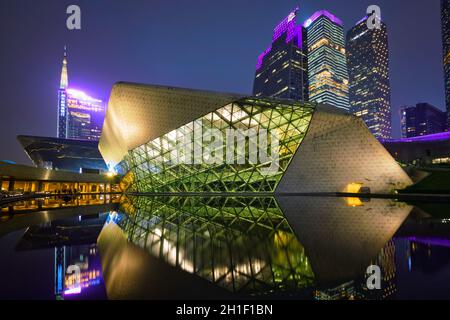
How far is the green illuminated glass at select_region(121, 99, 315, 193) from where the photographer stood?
22016 millimetres

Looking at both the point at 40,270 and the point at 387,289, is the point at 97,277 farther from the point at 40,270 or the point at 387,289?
the point at 387,289

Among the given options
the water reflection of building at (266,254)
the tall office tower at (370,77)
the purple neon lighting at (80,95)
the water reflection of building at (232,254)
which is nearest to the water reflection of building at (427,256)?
the water reflection of building at (266,254)

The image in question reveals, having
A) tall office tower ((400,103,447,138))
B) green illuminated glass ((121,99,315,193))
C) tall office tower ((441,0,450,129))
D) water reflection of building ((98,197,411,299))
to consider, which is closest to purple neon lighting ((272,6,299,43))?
tall office tower ((441,0,450,129))

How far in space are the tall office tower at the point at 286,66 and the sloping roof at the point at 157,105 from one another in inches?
3718

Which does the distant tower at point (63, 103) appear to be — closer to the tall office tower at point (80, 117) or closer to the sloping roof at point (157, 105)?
the tall office tower at point (80, 117)

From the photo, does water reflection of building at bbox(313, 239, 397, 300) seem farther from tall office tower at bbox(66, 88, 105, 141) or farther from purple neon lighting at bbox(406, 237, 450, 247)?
tall office tower at bbox(66, 88, 105, 141)

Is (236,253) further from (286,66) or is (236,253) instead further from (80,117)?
(80,117)

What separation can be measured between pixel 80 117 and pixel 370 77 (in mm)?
195153

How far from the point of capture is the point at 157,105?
21266 mm

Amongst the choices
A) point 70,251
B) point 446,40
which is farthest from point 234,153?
point 446,40

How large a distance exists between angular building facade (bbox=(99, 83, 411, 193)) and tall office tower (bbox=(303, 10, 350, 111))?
12684 cm

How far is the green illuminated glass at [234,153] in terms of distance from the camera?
72.2 feet

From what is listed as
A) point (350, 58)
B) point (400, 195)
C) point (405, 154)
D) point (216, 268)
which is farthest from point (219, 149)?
point (350, 58)

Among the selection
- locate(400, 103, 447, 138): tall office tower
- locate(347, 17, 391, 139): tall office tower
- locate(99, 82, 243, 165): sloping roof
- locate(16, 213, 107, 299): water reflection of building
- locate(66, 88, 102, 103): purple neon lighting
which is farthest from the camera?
locate(347, 17, 391, 139): tall office tower
